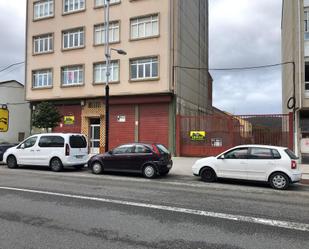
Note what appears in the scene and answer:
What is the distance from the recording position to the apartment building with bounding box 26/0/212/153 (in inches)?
1031

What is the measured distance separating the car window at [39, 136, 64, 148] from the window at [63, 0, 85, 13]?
15895 mm

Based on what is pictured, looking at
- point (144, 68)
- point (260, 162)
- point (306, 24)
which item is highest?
point (306, 24)

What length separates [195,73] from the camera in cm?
3378

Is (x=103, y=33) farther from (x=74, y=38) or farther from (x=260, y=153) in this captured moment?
(x=260, y=153)

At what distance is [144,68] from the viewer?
1053 inches

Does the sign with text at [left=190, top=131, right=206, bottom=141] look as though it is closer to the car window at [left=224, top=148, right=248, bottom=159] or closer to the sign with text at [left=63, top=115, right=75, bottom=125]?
the sign with text at [left=63, top=115, right=75, bottom=125]

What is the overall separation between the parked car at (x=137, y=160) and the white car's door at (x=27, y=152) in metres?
3.46

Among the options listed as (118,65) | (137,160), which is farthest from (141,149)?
(118,65)

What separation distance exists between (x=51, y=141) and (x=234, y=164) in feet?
28.5

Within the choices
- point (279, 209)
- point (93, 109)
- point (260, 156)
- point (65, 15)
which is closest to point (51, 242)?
point (279, 209)

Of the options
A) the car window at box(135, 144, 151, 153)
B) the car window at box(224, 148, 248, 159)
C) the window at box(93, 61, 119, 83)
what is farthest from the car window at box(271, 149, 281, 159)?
the window at box(93, 61, 119, 83)

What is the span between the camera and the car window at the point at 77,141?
1720cm

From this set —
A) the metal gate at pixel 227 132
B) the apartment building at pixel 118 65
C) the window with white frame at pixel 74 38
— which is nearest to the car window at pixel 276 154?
the metal gate at pixel 227 132

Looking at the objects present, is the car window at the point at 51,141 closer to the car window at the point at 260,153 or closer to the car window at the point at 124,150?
the car window at the point at 124,150
